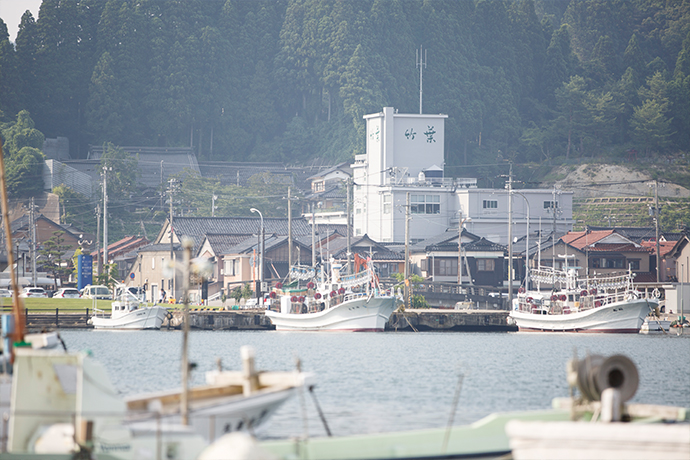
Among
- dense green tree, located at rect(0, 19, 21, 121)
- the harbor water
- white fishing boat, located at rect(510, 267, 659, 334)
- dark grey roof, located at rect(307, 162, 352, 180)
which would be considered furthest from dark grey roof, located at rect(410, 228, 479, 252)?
dense green tree, located at rect(0, 19, 21, 121)

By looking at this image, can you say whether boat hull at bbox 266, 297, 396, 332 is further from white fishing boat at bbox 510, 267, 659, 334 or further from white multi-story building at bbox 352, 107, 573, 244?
white multi-story building at bbox 352, 107, 573, 244

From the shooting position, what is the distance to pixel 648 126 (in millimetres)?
101625

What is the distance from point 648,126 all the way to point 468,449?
94.5 meters

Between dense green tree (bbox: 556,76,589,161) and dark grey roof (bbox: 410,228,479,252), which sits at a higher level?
dense green tree (bbox: 556,76,589,161)

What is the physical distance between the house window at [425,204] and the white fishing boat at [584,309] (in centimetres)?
2501

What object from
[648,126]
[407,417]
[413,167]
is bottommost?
[407,417]

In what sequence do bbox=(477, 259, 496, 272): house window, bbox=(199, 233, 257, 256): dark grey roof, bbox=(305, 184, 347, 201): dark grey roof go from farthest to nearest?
bbox=(305, 184, 347, 201): dark grey roof, bbox=(199, 233, 257, 256): dark grey roof, bbox=(477, 259, 496, 272): house window

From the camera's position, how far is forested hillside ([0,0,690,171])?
105188mm

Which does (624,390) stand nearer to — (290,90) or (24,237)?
(24,237)

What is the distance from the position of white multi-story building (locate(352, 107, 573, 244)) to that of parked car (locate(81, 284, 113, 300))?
78.9 feet

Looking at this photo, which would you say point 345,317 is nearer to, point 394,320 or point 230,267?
point 394,320

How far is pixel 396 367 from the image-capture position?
33.2 metres

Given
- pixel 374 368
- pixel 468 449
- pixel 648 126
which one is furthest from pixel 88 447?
pixel 648 126

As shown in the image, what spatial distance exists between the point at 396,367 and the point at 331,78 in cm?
8303
